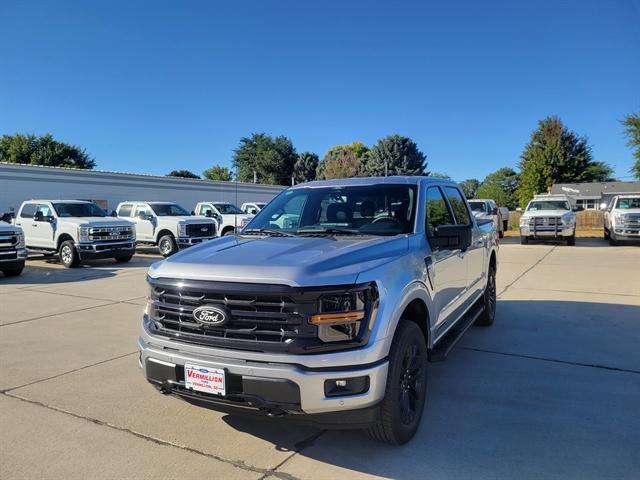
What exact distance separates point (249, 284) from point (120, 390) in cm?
232

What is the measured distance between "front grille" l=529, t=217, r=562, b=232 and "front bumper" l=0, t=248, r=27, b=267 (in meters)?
17.7

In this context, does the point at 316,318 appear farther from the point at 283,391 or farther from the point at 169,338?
the point at 169,338

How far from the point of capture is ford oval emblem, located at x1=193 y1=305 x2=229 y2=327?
117 inches

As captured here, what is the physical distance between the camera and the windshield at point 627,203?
19108mm

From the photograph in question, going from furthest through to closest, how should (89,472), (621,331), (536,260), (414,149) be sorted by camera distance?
(414,149), (536,260), (621,331), (89,472)

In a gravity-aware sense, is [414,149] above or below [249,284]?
above

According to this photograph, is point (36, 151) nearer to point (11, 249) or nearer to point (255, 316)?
point (11, 249)

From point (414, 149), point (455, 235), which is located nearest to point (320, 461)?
point (455, 235)

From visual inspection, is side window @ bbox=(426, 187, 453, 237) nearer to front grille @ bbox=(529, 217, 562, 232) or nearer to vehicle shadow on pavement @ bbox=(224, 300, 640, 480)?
vehicle shadow on pavement @ bbox=(224, 300, 640, 480)

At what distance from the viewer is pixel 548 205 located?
20.3 meters

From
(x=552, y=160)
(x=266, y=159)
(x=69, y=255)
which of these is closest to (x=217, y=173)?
(x=266, y=159)

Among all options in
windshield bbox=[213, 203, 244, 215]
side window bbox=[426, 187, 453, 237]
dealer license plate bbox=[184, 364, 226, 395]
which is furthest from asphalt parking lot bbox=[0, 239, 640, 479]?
windshield bbox=[213, 203, 244, 215]

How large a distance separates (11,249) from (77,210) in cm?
376

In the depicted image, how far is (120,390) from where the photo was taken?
14.5 ft
